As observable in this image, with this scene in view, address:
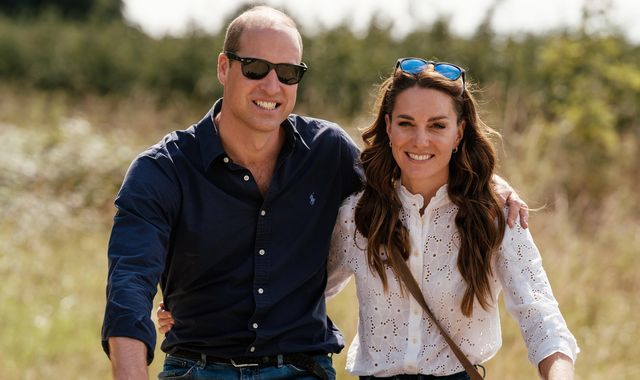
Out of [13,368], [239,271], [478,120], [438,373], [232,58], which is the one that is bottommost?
[13,368]

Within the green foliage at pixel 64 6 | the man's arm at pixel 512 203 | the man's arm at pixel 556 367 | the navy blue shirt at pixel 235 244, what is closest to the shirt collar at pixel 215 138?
the navy blue shirt at pixel 235 244

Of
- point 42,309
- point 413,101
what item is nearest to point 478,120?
point 413,101

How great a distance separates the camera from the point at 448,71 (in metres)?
4.12

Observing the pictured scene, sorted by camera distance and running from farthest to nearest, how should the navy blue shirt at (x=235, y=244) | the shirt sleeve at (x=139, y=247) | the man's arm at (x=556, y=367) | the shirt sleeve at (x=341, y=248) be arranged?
1. the shirt sleeve at (x=341, y=248)
2. the navy blue shirt at (x=235, y=244)
3. the man's arm at (x=556, y=367)
4. the shirt sleeve at (x=139, y=247)

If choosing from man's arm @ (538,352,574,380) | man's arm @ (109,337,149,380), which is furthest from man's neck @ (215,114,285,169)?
man's arm @ (538,352,574,380)

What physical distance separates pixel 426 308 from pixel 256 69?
1.20 m

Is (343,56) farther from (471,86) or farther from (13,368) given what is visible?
(471,86)

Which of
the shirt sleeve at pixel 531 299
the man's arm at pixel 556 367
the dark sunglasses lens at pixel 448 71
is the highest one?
the dark sunglasses lens at pixel 448 71

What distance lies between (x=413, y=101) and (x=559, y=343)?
1.11 m

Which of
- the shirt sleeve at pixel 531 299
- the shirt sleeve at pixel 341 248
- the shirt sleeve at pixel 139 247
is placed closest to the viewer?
the shirt sleeve at pixel 139 247

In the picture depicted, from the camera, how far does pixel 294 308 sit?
4.22 m

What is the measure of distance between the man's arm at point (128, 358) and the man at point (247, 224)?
27.0 inches

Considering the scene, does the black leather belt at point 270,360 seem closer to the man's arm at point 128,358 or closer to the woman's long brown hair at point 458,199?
the woman's long brown hair at point 458,199

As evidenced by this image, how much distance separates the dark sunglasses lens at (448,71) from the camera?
4109 mm
